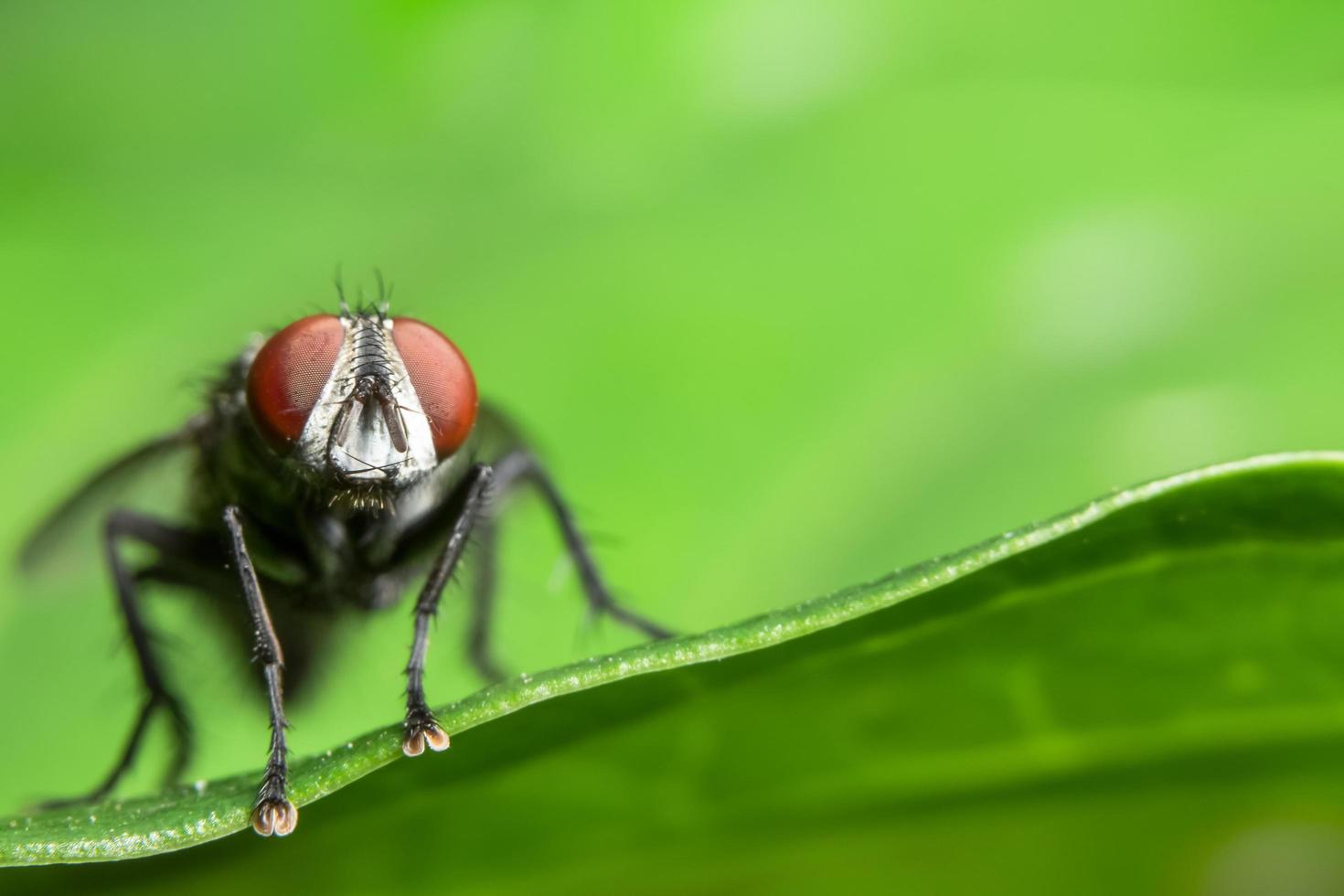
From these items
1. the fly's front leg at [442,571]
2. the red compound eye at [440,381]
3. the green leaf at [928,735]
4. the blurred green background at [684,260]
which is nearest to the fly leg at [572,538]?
the blurred green background at [684,260]

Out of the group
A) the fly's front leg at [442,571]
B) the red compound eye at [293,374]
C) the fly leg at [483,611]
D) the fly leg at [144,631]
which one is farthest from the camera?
the fly leg at [483,611]

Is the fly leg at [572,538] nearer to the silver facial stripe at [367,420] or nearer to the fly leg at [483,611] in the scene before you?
the fly leg at [483,611]

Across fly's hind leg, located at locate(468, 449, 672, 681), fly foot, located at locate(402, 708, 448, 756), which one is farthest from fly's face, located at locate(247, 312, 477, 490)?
fly foot, located at locate(402, 708, 448, 756)

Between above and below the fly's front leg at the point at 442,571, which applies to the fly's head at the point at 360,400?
above

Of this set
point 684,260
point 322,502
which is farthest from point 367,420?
point 684,260

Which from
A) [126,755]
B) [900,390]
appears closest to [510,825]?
[126,755]

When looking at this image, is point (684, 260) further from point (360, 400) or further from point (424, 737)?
point (424, 737)
